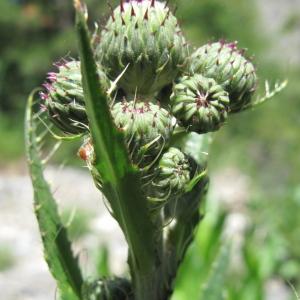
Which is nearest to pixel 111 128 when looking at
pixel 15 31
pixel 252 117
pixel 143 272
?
pixel 143 272

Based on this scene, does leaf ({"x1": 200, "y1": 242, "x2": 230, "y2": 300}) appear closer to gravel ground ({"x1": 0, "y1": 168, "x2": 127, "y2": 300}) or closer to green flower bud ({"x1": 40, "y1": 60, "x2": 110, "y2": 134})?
green flower bud ({"x1": 40, "y1": 60, "x2": 110, "y2": 134})

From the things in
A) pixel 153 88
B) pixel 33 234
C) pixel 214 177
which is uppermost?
pixel 214 177

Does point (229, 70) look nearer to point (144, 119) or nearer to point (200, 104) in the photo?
point (200, 104)

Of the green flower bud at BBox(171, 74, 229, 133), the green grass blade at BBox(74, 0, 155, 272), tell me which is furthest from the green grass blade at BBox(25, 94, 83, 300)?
the green flower bud at BBox(171, 74, 229, 133)

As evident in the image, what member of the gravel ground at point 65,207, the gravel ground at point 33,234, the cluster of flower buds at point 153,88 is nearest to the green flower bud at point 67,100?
the cluster of flower buds at point 153,88

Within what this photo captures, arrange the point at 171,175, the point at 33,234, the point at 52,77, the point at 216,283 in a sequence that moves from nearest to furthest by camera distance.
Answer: the point at 171,175 → the point at 52,77 → the point at 216,283 → the point at 33,234

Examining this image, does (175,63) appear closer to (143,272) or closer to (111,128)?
(111,128)

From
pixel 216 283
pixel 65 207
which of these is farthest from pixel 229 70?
pixel 65 207
